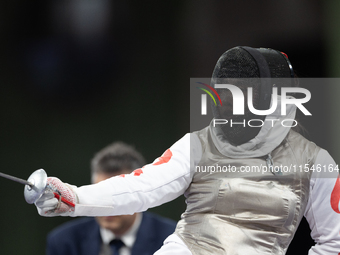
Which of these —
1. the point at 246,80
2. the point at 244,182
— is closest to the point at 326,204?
the point at 244,182

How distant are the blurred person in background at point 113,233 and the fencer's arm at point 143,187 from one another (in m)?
0.62

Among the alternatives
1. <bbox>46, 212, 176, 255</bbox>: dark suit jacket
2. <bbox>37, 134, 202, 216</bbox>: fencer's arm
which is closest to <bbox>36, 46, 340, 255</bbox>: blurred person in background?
<bbox>37, 134, 202, 216</bbox>: fencer's arm

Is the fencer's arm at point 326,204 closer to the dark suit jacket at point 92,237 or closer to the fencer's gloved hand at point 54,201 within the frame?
the fencer's gloved hand at point 54,201

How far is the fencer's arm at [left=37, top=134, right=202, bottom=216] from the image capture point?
0.92 meters

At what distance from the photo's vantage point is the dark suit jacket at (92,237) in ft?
5.23

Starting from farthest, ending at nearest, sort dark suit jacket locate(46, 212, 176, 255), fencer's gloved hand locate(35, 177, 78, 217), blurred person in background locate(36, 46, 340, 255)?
dark suit jacket locate(46, 212, 176, 255)
blurred person in background locate(36, 46, 340, 255)
fencer's gloved hand locate(35, 177, 78, 217)

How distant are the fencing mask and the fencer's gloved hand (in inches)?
16.9

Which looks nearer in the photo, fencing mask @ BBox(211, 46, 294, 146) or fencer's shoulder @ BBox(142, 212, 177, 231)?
fencing mask @ BBox(211, 46, 294, 146)

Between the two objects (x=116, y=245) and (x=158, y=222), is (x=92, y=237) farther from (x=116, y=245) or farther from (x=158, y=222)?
(x=158, y=222)

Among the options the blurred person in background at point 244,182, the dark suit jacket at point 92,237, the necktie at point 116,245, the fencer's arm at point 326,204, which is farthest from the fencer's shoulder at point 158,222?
the fencer's arm at point 326,204

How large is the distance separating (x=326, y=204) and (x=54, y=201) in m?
0.65

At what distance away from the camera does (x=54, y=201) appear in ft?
2.78

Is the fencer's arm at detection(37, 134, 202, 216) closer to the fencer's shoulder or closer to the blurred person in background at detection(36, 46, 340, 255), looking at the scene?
the blurred person in background at detection(36, 46, 340, 255)

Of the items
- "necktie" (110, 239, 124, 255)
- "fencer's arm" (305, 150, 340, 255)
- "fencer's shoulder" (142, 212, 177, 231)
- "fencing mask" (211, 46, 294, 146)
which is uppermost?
"fencing mask" (211, 46, 294, 146)
